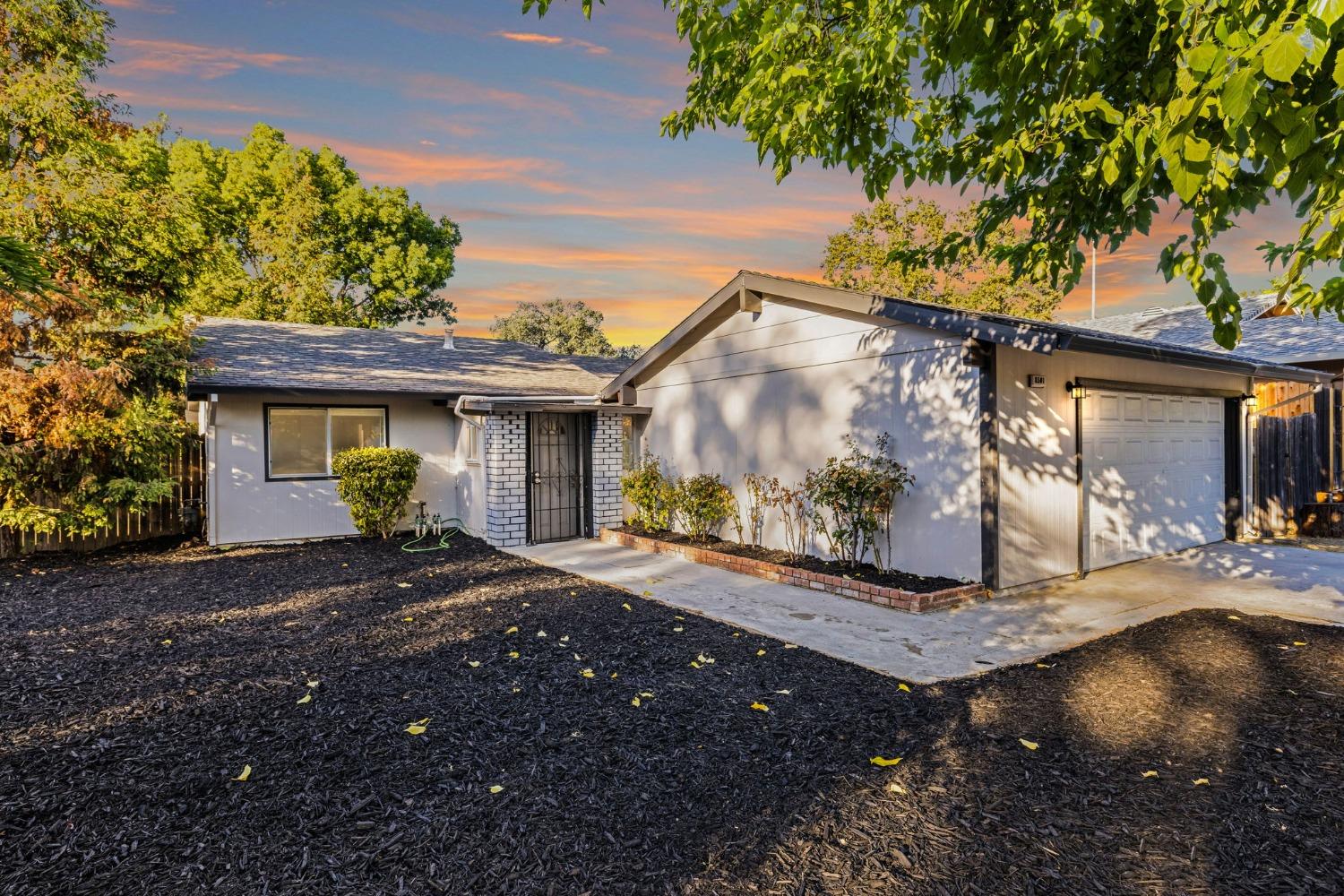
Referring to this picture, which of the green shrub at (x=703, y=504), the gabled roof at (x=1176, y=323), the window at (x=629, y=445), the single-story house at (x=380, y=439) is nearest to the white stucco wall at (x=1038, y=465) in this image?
the green shrub at (x=703, y=504)

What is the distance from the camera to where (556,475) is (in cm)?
1068

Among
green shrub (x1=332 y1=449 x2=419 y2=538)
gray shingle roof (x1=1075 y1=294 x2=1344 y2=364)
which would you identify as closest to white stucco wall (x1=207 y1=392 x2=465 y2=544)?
green shrub (x1=332 y1=449 x2=419 y2=538)

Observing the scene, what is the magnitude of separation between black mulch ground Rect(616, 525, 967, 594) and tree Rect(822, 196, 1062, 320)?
15213 mm

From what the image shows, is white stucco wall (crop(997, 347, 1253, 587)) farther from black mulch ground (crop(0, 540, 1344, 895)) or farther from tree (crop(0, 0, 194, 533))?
tree (crop(0, 0, 194, 533))

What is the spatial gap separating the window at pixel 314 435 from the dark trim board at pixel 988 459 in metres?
9.20

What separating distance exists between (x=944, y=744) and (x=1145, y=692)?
1667 millimetres

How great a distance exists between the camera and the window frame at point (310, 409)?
1011cm

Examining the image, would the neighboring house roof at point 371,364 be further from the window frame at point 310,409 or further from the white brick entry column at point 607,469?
the white brick entry column at point 607,469

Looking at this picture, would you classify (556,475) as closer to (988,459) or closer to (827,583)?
→ (827,583)

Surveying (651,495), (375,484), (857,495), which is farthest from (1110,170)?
(375,484)

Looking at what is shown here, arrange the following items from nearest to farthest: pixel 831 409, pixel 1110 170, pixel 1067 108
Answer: pixel 1110 170 → pixel 1067 108 → pixel 831 409

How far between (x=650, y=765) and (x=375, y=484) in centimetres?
826

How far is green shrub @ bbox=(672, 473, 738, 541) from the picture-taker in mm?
9250

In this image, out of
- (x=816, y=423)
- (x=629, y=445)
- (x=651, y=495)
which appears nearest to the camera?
(x=816, y=423)
